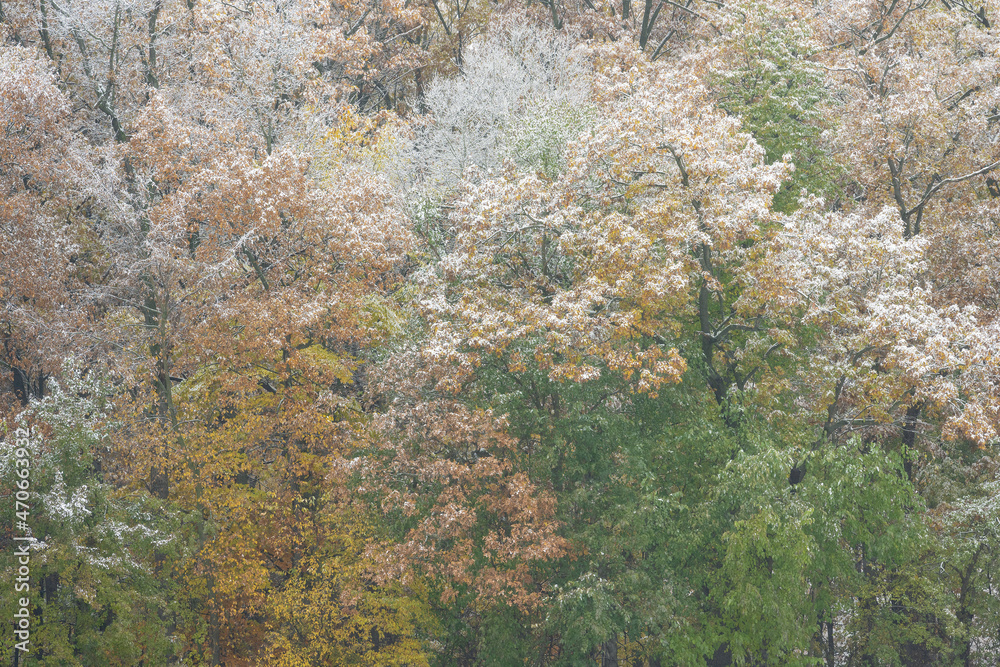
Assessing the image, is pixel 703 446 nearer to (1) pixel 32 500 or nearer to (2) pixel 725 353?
(2) pixel 725 353

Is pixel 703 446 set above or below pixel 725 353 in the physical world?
below

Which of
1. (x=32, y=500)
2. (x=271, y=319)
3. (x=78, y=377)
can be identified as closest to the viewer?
(x=32, y=500)

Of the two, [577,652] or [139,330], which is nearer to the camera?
[577,652]

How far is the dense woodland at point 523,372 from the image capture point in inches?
716

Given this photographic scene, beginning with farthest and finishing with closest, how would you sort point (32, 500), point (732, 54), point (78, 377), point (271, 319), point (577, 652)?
point (732, 54), point (271, 319), point (577, 652), point (78, 377), point (32, 500)

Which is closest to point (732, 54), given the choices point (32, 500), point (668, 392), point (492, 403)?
point (668, 392)

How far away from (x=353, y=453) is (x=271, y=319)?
3.52 metres

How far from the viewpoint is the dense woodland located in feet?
59.7

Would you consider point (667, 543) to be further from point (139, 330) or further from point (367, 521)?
point (139, 330)

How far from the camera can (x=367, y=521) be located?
2088 centimetres

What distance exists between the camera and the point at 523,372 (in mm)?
19312

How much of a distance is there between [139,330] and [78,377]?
4.08m

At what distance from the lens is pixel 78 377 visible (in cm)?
1775

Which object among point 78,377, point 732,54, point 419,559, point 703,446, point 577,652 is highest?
point 732,54
